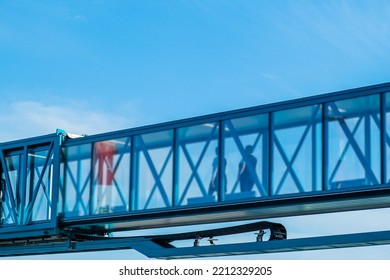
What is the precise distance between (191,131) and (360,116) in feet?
17.9

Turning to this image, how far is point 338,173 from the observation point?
998 inches

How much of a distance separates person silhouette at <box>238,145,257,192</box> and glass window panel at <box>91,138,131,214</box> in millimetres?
4339

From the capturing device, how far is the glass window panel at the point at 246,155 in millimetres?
26875

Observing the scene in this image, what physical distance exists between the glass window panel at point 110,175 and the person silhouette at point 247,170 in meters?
4.34

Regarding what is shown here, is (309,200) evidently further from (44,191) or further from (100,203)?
(44,191)

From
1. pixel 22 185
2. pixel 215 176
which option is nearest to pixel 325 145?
pixel 215 176

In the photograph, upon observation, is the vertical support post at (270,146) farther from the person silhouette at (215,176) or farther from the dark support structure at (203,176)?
the person silhouette at (215,176)

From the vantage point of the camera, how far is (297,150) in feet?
Answer: 86.5

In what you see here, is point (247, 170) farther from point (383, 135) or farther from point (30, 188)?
point (30, 188)

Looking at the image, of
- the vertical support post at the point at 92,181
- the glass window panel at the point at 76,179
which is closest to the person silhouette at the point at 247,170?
the vertical support post at the point at 92,181

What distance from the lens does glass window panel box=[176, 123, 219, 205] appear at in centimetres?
2789

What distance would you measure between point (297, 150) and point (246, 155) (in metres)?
1.67

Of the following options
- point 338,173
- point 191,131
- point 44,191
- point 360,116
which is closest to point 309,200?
point 338,173

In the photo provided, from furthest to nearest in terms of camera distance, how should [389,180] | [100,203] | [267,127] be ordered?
[100,203], [267,127], [389,180]
